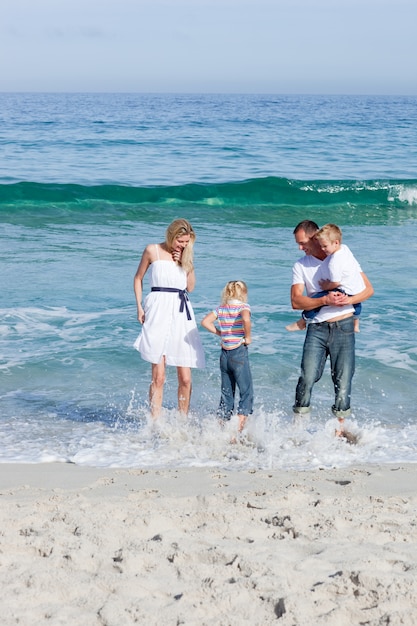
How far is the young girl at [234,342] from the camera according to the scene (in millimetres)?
6141

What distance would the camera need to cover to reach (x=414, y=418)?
6926 millimetres

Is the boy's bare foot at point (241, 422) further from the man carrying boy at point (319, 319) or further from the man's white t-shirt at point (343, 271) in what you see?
the man's white t-shirt at point (343, 271)

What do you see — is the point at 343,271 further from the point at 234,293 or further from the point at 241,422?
the point at 241,422

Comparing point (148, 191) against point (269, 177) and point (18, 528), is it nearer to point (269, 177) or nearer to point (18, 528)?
point (269, 177)

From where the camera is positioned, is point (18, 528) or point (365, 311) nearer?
point (18, 528)

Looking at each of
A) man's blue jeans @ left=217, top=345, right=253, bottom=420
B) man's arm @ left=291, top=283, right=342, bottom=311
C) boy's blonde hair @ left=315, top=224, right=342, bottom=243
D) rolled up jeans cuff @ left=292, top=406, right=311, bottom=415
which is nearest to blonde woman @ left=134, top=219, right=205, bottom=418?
man's blue jeans @ left=217, top=345, right=253, bottom=420

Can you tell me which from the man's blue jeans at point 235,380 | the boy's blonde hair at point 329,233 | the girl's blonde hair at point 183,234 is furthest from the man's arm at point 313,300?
the girl's blonde hair at point 183,234

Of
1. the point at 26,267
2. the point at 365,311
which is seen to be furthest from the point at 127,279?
the point at 365,311

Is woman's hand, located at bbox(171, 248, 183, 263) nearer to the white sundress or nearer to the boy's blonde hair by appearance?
the white sundress

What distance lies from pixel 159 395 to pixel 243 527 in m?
2.48

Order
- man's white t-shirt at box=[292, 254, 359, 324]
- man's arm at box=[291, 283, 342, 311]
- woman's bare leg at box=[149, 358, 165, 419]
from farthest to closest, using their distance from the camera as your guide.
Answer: woman's bare leg at box=[149, 358, 165, 419]
man's white t-shirt at box=[292, 254, 359, 324]
man's arm at box=[291, 283, 342, 311]

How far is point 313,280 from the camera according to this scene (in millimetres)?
5945

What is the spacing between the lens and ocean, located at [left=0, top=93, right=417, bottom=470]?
20.2 feet

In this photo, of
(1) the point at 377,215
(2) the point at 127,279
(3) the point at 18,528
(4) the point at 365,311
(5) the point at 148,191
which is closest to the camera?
(3) the point at 18,528
